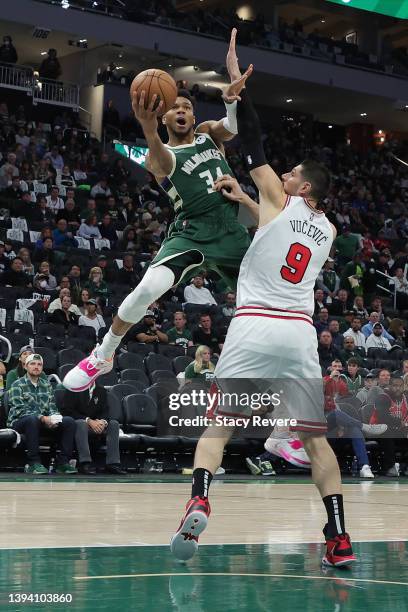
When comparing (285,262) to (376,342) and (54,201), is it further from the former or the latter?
(54,201)

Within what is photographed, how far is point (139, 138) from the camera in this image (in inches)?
1060

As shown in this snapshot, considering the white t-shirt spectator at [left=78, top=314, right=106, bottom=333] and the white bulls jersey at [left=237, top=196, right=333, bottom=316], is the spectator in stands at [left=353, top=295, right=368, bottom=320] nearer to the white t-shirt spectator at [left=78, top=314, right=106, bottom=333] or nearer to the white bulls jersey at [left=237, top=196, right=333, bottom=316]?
the white t-shirt spectator at [left=78, top=314, right=106, bottom=333]

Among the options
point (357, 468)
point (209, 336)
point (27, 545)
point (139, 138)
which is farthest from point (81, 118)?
point (27, 545)

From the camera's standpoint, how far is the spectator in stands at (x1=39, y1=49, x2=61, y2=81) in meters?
26.2

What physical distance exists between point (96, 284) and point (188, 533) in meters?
10.9

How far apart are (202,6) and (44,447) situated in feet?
80.9

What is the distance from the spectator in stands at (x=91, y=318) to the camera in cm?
1388

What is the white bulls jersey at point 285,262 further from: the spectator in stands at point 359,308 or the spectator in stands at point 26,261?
the spectator in stands at point 359,308

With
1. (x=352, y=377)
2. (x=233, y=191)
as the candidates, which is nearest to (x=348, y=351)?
(x=352, y=377)

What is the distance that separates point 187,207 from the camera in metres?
5.96

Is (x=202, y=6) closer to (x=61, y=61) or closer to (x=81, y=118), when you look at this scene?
(x=61, y=61)

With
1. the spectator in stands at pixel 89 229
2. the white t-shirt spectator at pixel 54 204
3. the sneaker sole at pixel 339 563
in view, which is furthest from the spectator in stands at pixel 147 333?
the sneaker sole at pixel 339 563

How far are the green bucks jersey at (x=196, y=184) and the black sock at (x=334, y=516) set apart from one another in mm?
1836

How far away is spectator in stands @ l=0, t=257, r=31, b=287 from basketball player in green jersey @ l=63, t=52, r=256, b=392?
8.93 meters
